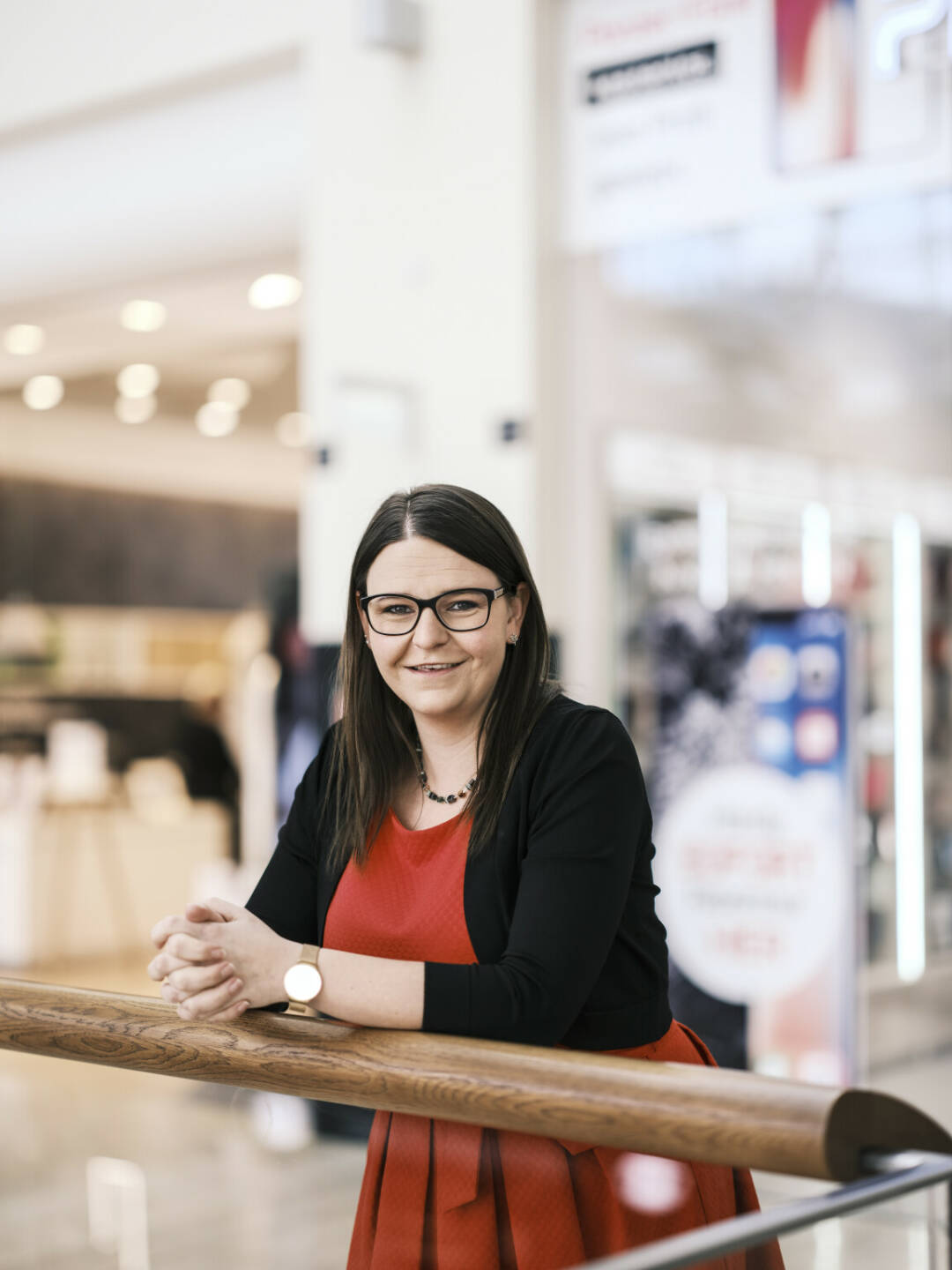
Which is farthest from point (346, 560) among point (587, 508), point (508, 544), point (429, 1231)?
point (429, 1231)

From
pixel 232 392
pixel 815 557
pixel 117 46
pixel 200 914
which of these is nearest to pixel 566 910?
pixel 200 914

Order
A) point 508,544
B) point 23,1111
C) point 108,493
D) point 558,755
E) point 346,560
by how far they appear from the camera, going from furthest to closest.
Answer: point 108,493
point 346,560
point 23,1111
point 508,544
point 558,755

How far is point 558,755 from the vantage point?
5.14 ft

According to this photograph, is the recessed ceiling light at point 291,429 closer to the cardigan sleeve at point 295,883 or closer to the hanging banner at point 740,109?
the hanging banner at point 740,109

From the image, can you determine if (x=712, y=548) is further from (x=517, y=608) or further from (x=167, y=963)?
(x=167, y=963)

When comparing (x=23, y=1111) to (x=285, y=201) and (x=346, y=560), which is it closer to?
(x=346, y=560)

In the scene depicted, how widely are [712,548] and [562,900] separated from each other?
3.48 metres

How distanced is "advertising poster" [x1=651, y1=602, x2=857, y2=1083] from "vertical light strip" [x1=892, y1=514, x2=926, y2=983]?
0.75 m

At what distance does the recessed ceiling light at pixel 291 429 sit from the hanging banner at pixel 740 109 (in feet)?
17.2

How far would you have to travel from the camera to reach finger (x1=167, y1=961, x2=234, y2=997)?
1484 mm

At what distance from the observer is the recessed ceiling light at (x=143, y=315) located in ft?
21.7

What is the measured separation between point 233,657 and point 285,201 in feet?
18.0

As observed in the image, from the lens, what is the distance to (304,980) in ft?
4.88

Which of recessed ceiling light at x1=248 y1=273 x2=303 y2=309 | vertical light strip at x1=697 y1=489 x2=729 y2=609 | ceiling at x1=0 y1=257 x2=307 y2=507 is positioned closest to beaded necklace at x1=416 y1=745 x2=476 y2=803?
vertical light strip at x1=697 y1=489 x2=729 y2=609
